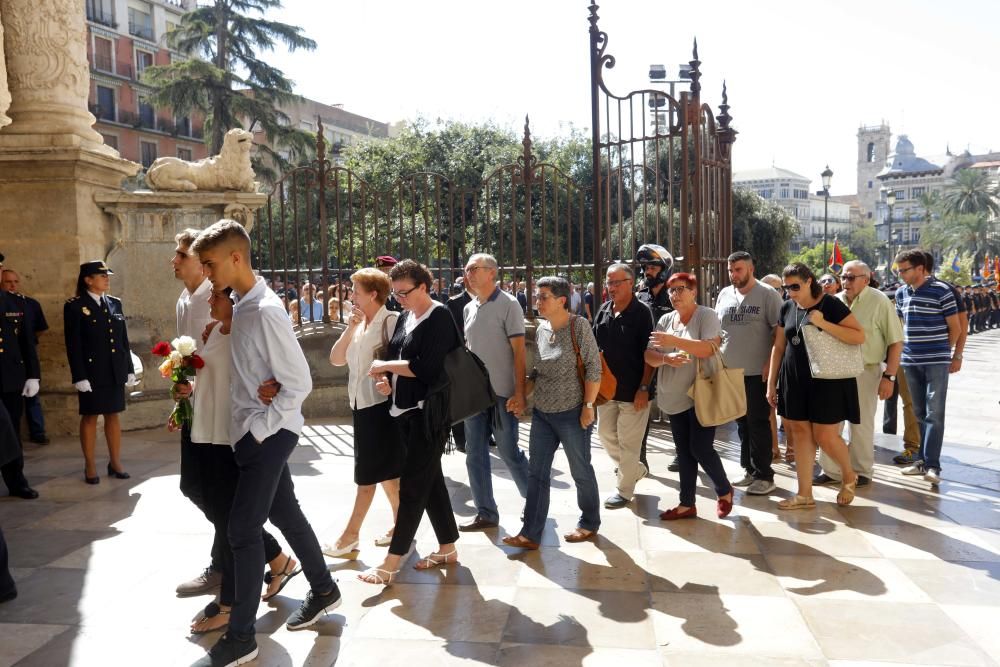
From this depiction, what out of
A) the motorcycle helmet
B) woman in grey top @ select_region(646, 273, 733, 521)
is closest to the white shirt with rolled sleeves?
woman in grey top @ select_region(646, 273, 733, 521)

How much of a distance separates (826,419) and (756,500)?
2.72ft

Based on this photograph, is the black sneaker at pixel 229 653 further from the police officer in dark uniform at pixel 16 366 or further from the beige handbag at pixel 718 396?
the police officer in dark uniform at pixel 16 366

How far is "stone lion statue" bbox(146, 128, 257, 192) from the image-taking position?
29.3 ft

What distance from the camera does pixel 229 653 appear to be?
11.0 ft

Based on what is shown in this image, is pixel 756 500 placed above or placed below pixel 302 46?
below

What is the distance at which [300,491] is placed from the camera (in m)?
6.36

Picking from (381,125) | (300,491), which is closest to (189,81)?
(300,491)

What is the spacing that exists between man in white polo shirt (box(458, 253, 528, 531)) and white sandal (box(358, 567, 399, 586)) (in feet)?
3.37

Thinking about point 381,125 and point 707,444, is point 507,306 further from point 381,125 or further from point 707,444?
point 381,125

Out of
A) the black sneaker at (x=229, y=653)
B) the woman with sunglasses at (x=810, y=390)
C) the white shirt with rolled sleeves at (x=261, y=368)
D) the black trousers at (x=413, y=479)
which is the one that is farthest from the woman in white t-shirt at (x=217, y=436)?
the woman with sunglasses at (x=810, y=390)

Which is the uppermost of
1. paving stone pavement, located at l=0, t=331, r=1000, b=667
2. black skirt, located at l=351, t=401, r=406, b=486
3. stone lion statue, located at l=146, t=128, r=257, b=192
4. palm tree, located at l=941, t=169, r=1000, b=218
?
palm tree, located at l=941, t=169, r=1000, b=218

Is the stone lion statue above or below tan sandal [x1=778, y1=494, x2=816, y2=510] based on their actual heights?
above

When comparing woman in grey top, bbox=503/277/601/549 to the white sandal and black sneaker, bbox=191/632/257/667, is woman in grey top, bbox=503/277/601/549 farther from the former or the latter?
black sneaker, bbox=191/632/257/667

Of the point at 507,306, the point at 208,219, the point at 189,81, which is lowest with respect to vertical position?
the point at 507,306
